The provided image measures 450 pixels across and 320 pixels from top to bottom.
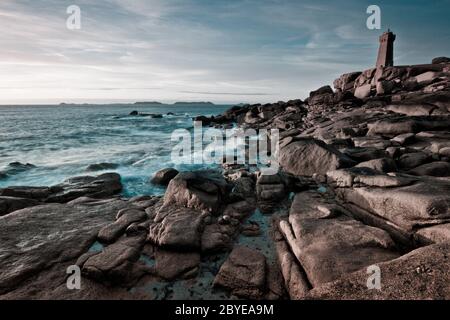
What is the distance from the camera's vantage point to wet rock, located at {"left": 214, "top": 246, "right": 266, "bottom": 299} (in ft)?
12.0

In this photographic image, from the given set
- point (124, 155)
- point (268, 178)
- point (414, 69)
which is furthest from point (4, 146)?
point (414, 69)

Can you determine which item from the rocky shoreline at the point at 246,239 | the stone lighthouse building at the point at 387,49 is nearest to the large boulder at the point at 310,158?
the rocky shoreline at the point at 246,239

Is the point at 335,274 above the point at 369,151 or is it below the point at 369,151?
below

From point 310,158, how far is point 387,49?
55257 mm

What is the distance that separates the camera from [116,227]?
18.1 ft

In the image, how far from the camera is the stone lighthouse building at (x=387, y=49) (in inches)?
1946

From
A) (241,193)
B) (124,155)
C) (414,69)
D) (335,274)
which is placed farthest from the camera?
(414,69)

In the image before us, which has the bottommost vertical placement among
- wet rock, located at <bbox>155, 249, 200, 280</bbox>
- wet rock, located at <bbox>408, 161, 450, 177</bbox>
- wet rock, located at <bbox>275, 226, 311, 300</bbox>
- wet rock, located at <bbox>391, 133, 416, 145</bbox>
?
wet rock, located at <bbox>155, 249, 200, 280</bbox>

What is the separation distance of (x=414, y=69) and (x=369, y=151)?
39.7 meters

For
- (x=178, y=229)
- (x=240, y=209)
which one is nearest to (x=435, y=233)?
(x=240, y=209)

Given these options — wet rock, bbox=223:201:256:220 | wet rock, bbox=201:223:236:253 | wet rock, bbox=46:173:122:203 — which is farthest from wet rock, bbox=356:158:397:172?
wet rock, bbox=46:173:122:203

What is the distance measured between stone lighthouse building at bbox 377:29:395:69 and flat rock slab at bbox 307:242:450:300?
57.9m

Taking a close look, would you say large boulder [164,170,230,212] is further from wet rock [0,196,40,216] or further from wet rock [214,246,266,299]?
wet rock [0,196,40,216]
